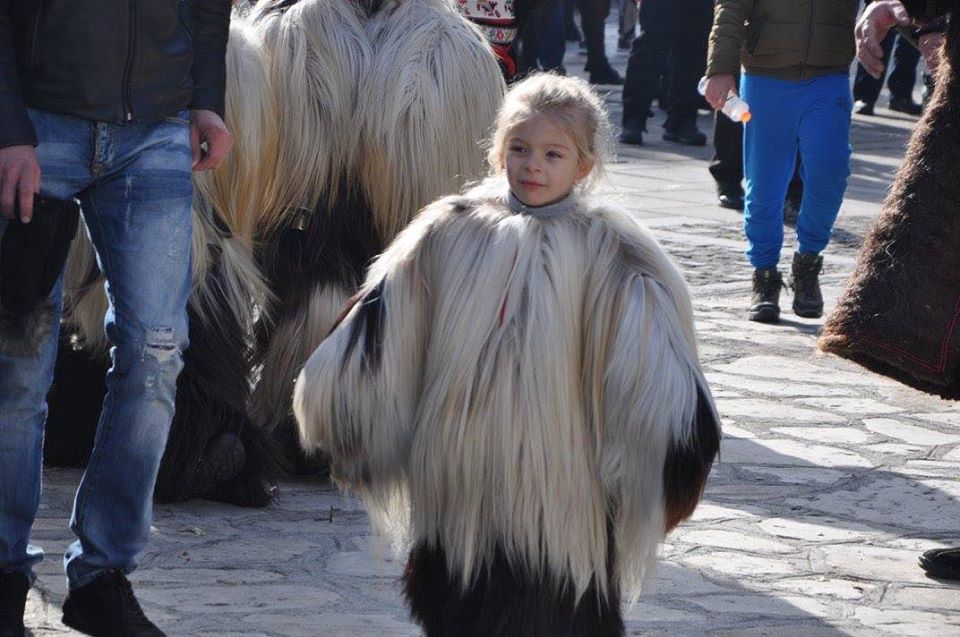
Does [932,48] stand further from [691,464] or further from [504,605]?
[504,605]

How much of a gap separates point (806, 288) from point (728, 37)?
1251 millimetres

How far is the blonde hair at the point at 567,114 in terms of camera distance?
352 cm

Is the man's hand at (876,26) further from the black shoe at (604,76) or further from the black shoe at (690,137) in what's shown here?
the black shoe at (604,76)

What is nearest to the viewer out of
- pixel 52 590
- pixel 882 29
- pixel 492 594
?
pixel 492 594

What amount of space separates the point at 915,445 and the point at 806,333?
1.81 metres

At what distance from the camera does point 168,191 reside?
3777 millimetres

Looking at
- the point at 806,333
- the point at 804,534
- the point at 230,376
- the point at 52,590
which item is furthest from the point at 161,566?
the point at 806,333

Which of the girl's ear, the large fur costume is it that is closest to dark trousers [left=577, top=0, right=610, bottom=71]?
the large fur costume

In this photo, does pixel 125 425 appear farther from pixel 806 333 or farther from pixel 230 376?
pixel 806 333

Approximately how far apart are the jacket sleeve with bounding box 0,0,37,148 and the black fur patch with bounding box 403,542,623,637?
1.12m

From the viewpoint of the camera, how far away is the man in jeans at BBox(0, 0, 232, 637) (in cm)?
363

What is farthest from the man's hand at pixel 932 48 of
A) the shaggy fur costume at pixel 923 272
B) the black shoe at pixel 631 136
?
the black shoe at pixel 631 136

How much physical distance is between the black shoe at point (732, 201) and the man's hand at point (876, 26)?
5.85 meters

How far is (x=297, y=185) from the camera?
5293 millimetres
